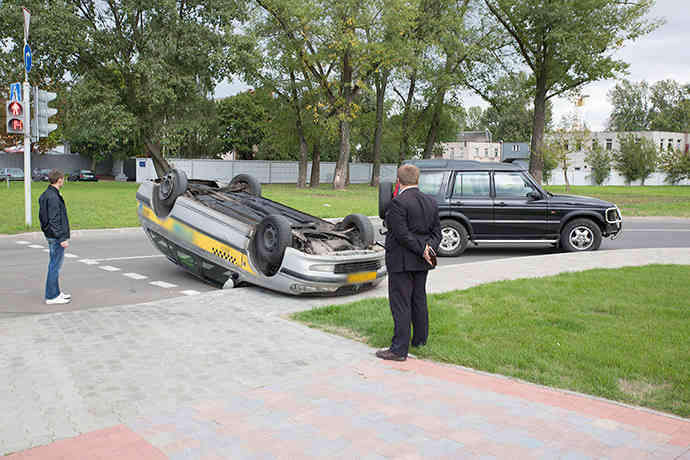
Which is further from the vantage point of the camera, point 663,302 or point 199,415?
point 663,302

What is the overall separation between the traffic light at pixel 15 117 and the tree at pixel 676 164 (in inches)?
2539

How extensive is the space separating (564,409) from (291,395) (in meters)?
1.93

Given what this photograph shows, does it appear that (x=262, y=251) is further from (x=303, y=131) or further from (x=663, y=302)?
(x=303, y=131)

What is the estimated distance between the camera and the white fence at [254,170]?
47.3 m

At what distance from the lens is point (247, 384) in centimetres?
466

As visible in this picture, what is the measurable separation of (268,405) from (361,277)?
4.19m

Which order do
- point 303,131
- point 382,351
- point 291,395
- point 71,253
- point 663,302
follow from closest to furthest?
point 291,395
point 382,351
point 663,302
point 71,253
point 303,131

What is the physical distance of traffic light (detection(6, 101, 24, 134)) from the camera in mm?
15094

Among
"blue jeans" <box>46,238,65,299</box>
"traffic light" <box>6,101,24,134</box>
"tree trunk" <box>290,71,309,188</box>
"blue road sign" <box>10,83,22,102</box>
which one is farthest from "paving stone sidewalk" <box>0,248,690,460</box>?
"tree trunk" <box>290,71,309,188</box>

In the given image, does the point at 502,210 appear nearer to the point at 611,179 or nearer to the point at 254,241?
the point at 254,241

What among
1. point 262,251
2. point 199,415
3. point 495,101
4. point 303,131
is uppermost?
point 495,101

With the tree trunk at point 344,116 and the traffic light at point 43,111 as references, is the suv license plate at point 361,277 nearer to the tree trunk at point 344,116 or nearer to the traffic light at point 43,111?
the traffic light at point 43,111

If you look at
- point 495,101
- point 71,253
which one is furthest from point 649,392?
point 495,101

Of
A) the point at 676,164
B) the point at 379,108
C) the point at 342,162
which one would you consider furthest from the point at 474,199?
the point at 676,164
